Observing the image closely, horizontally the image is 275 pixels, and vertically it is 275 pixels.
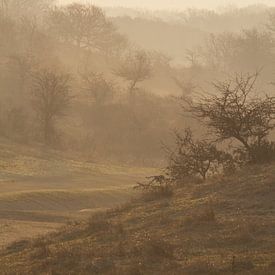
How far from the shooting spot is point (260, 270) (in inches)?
415

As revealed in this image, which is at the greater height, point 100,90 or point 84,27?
point 84,27

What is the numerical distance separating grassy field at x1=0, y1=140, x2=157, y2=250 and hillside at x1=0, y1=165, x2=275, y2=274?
12.3ft

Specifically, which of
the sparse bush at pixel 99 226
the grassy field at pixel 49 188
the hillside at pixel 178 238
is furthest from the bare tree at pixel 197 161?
the sparse bush at pixel 99 226

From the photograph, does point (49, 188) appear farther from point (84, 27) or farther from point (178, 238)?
point (84, 27)

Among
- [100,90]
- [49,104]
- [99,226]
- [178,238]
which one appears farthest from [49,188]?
[100,90]

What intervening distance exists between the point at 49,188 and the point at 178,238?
2223cm

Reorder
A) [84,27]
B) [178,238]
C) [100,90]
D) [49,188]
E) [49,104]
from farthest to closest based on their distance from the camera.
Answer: [84,27] < [100,90] < [49,104] < [49,188] < [178,238]

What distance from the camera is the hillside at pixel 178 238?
11961 mm

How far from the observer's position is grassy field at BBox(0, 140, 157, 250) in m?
24.8

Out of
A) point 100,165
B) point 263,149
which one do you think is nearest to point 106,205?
point 263,149

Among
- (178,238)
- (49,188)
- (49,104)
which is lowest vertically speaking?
(178,238)

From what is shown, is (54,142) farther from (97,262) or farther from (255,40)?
(255,40)

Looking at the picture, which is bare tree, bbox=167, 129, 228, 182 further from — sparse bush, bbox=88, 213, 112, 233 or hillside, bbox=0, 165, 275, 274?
sparse bush, bbox=88, 213, 112, 233

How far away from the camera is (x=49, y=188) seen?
35.8 m
